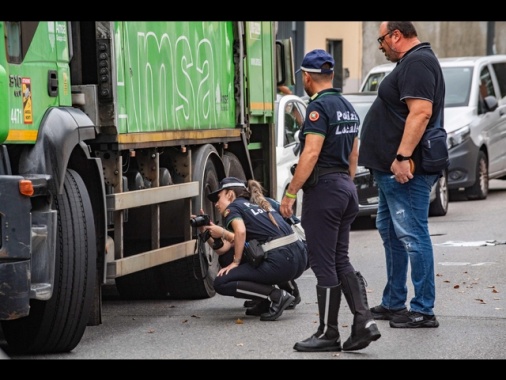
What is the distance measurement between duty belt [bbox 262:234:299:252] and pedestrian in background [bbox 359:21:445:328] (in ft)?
2.85

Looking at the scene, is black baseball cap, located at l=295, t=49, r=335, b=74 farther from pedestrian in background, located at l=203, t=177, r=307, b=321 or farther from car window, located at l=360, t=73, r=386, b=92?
car window, located at l=360, t=73, r=386, b=92

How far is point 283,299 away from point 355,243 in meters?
5.28

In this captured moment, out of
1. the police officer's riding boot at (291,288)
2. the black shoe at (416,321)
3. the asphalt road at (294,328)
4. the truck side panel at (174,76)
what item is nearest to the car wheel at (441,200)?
the asphalt road at (294,328)

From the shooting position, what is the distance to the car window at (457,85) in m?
18.6

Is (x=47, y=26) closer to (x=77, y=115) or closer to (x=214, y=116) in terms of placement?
(x=77, y=115)

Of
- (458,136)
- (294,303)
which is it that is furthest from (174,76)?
(458,136)

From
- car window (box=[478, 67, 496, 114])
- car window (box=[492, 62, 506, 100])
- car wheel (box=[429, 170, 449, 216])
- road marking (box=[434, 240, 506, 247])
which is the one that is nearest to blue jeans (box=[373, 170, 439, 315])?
road marking (box=[434, 240, 506, 247])

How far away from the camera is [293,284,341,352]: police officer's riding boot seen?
309 inches

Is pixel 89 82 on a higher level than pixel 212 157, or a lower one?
higher

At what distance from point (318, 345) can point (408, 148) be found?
1.54 metres

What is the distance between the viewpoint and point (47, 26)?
301 inches
